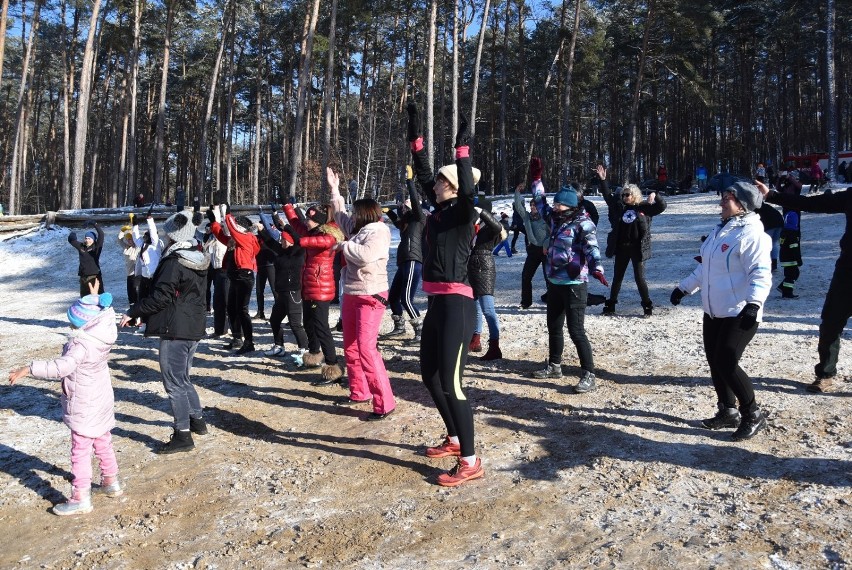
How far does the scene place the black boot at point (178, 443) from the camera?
5363 mm

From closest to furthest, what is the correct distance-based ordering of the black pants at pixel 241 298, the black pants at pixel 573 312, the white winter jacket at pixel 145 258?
1. the black pants at pixel 573 312
2. the black pants at pixel 241 298
3. the white winter jacket at pixel 145 258

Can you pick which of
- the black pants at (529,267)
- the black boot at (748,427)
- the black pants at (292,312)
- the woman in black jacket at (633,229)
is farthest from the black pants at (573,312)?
the black pants at (529,267)

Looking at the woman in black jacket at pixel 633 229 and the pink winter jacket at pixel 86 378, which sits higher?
the woman in black jacket at pixel 633 229

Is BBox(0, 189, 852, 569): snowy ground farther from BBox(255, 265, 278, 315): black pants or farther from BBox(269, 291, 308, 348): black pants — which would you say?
BBox(255, 265, 278, 315): black pants

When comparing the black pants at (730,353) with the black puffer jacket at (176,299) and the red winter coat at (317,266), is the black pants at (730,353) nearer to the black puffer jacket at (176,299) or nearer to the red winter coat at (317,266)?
the red winter coat at (317,266)

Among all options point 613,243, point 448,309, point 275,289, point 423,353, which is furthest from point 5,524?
point 613,243

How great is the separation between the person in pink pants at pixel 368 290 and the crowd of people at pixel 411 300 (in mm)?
12

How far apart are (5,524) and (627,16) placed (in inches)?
1439

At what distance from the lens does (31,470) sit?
5.15 metres

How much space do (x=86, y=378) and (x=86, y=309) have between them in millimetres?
466

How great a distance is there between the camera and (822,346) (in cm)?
577

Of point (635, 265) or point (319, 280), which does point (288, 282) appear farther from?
point (635, 265)

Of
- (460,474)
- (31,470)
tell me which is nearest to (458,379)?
(460,474)

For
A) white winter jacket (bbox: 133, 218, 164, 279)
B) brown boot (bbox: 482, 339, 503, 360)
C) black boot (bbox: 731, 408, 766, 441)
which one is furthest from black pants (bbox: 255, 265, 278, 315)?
black boot (bbox: 731, 408, 766, 441)
